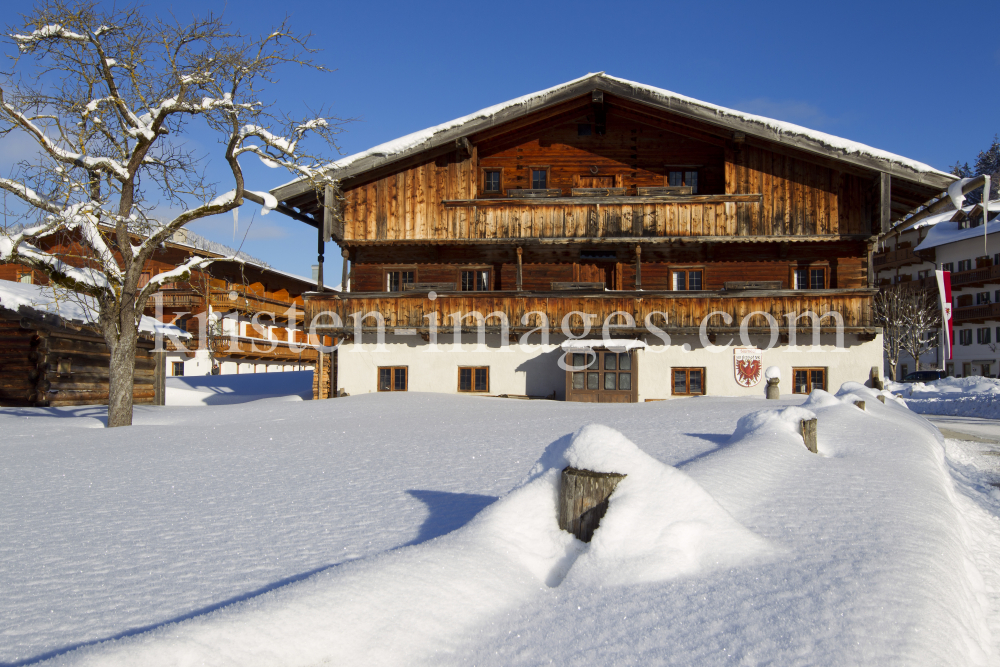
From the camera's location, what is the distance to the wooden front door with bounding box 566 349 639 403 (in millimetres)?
19422

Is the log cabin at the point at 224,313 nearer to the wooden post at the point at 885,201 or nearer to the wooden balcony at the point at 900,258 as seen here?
the wooden post at the point at 885,201

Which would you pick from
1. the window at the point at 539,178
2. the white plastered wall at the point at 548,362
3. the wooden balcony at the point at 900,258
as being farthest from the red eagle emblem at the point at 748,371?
the wooden balcony at the point at 900,258

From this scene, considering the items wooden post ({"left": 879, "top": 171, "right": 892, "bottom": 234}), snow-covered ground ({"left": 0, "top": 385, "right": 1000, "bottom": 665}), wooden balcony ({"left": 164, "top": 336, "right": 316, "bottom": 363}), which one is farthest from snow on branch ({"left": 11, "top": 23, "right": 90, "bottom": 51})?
wooden balcony ({"left": 164, "top": 336, "right": 316, "bottom": 363})

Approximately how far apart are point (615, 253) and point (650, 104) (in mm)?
4772

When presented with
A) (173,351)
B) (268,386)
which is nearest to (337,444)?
(268,386)

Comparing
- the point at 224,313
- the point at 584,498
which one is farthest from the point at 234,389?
the point at 584,498

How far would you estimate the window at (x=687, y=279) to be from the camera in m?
22.1

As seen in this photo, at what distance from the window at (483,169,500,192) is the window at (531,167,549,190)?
1.22 m

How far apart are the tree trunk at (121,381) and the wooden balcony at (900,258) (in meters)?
62.6

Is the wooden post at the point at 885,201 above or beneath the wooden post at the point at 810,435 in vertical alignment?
above

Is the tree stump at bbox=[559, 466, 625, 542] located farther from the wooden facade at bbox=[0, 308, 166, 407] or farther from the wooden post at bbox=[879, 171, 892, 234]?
the wooden post at bbox=[879, 171, 892, 234]

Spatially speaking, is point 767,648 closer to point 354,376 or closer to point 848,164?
point 354,376

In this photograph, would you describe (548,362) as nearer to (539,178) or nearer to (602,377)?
(602,377)

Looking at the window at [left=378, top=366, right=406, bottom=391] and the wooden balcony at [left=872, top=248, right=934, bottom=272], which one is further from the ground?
the wooden balcony at [left=872, top=248, right=934, bottom=272]
